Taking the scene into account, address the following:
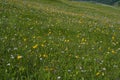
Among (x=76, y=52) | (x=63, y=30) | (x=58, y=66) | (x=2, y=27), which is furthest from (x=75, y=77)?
(x=63, y=30)

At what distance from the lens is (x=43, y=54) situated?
8938mm

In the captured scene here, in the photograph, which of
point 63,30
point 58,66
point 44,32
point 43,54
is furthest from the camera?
point 63,30

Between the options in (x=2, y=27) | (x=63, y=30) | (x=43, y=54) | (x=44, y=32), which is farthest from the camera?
(x=63, y=30)

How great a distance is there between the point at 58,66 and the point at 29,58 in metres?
0.88

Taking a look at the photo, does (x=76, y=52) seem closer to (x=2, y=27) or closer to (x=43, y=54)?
(x=43, y=54)

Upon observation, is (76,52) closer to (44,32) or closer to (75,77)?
(75,77)

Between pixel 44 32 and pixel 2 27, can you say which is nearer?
pixel 2 27

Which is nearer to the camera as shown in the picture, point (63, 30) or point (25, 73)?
point (25, 73)

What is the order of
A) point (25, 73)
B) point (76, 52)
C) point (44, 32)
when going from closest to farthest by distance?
point (25, 73), point (76, 52), point (44, 32)

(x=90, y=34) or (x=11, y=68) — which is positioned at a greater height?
(x=11, y=68)

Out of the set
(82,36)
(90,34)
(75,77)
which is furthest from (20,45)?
(90,34)

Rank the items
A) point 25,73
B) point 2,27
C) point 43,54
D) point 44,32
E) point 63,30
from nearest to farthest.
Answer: point 25,73 → point 43,54 → point 2,27 → point 44,32 → point 63,30

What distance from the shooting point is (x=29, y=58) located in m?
8.16

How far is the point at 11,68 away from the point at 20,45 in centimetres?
210
